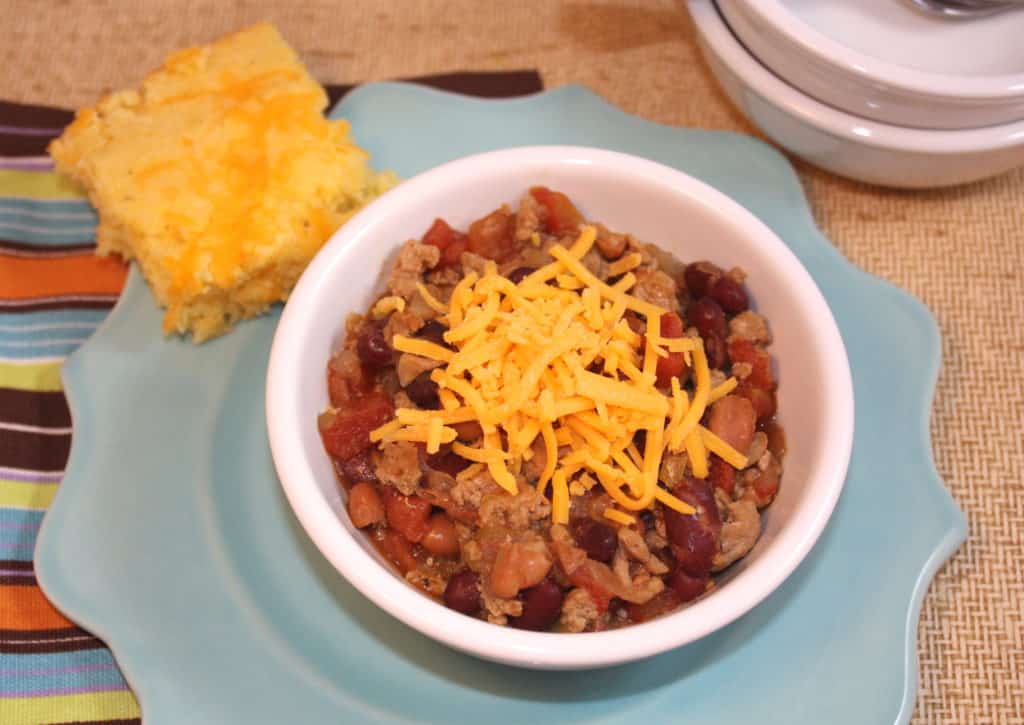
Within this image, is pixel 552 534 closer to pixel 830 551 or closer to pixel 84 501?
pixel 830 551

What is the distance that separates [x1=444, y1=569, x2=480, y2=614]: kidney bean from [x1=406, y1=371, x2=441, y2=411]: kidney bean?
1.31 feet

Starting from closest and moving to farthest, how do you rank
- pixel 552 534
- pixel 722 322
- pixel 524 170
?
pixel 552 534
pixel 722 322
pixel 524 170

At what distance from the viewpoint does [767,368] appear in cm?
249

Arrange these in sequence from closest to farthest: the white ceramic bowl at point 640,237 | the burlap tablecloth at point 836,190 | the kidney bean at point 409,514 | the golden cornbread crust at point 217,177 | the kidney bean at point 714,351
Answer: the white ceramic bowl at point 640,237
the kidney bean at point 409,514
the kidney bean at point 714,351
the burlap tablecloth at point 836,190
the golden cornbread crust at point 217,177

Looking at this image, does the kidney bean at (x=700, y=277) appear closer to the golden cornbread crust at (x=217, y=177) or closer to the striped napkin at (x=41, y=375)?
the golden cornbread crust at (x=217, y=177)

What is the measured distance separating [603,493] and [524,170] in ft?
3.06

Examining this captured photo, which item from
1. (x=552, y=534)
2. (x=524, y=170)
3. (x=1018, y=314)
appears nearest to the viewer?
(x=552, y=534)

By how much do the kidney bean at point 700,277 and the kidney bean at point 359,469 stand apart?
3.04 feet

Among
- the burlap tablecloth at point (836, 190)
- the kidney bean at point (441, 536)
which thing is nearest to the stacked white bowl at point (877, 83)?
the burlap tablecloth at point (836, 190)

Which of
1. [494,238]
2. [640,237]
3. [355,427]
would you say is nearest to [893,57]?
[640,237]

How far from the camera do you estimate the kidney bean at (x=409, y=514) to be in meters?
2.27

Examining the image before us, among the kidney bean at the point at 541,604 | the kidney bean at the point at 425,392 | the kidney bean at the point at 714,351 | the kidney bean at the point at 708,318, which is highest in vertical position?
the kidney bean at the point at 425,392

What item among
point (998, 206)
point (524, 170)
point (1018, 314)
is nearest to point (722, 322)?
point (524, 170)

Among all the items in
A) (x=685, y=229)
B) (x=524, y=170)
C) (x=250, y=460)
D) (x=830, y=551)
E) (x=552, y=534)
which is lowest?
(x=830, y=551)
